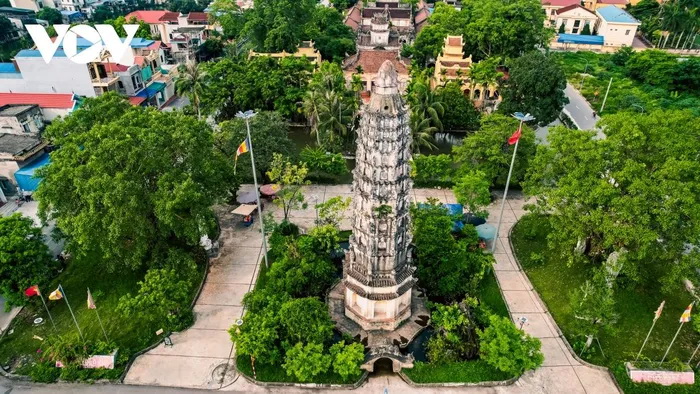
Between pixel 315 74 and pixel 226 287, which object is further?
pixel 315 74

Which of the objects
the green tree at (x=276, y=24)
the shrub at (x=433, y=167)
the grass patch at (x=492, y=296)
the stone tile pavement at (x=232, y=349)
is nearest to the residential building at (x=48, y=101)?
the green tree at (x=276, y=24)

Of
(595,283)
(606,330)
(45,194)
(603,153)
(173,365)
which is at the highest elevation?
(603,153)

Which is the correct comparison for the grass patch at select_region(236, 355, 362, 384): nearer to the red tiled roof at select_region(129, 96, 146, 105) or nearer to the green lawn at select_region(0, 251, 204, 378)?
the green lawn at select_region(0, 251, 204, 378)

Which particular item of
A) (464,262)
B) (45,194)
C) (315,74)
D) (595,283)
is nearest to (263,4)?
(315,74)

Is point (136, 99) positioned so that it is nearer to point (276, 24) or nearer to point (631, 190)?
point (276, 24)

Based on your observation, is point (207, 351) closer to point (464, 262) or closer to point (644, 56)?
point (464, 262)

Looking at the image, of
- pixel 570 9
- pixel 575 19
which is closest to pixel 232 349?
pixel 575 19
